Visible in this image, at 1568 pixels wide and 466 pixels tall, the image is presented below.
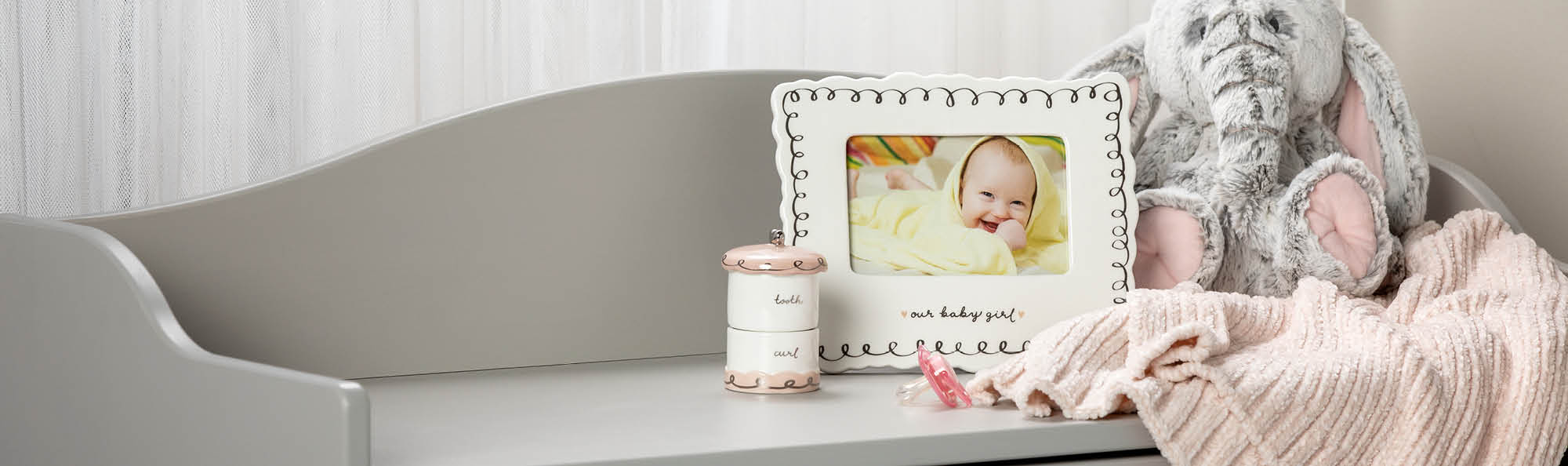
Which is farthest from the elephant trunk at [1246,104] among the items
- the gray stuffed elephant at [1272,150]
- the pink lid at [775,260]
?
the pink lid at [775,260]

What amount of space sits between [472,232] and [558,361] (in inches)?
6.0

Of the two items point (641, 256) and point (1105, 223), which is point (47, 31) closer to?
point (641, 256)

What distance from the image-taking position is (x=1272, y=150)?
119 centimetres

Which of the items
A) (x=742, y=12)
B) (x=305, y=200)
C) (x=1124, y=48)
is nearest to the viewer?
(x=305, y=200)

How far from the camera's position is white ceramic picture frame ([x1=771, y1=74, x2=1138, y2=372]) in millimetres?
1101

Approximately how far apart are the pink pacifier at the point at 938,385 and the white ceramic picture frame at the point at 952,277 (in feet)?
0.46

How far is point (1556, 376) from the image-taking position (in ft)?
3.10

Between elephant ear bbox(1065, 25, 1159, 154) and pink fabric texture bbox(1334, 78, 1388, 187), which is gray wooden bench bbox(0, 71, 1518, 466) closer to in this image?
pink fabric texture bbox(1334, 78, 1388, 187)

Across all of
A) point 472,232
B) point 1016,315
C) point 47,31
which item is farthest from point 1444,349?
point 47,31

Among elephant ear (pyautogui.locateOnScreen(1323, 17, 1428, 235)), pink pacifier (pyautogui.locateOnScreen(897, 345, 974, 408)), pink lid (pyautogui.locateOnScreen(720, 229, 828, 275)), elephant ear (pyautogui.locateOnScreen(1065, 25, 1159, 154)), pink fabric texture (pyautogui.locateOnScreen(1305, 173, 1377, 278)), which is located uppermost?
elephant ear (pyautogui.locateOnScreen(1065, 25, 1159, 154))

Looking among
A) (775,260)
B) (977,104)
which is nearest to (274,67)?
(775,260)

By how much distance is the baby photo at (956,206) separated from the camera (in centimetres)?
112

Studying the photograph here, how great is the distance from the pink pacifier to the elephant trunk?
42 cm

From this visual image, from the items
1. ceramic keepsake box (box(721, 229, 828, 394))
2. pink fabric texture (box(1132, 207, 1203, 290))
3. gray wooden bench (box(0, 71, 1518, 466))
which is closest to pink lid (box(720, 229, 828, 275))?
ceramic keepsake box (box(721, 229, 828, 394))
